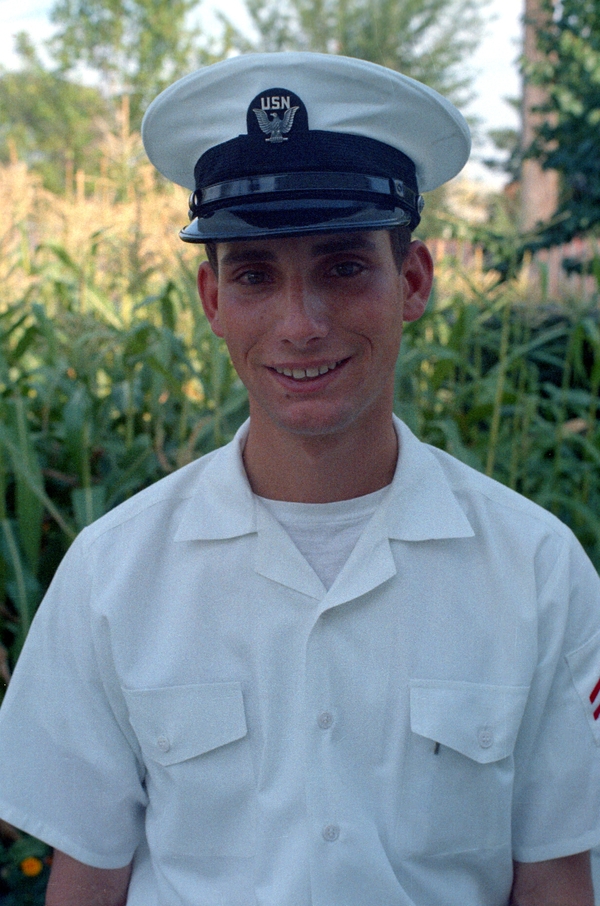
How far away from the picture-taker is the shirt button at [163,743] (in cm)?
150

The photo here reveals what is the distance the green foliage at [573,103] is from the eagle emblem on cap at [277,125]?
5720 mm

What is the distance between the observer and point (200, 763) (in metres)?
1.49

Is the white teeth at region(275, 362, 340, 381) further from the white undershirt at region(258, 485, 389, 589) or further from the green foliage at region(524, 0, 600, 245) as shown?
the green foliage at region(524, 0, 600, 245)

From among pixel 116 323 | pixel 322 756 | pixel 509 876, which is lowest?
pixel 509 876

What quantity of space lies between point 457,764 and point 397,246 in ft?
2.77

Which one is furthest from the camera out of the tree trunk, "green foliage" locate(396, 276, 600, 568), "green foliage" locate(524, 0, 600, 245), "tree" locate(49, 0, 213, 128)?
"tree" locate(49, 0, 213, 128)

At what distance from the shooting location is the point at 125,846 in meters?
1.58

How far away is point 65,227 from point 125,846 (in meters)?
3.25

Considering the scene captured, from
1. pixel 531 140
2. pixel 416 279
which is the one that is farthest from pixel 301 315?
pixel 531 140

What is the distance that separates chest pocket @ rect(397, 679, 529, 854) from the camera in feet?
4.76

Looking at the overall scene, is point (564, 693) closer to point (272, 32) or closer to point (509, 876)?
point (509, 876)

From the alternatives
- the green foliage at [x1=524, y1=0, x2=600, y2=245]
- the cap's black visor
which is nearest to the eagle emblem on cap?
the cap's black visor

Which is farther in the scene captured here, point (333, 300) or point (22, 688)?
point (22, 688)

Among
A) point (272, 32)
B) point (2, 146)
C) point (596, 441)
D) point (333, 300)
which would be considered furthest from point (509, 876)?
point (2, 146)
